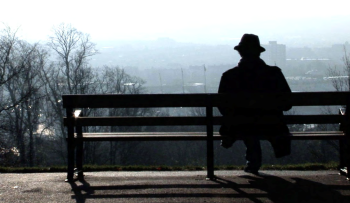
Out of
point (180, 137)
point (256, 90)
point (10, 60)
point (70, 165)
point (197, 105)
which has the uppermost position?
point (10, 60)

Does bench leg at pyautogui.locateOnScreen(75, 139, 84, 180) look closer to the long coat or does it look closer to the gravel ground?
the gravel ground

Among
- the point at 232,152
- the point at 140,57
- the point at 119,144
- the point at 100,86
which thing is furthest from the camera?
the point at 140,57

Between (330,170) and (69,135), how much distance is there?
356 centimetres

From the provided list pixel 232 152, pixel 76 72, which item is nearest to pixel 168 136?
pixel 232 152

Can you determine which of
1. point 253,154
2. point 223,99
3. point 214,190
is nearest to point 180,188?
point 214,190

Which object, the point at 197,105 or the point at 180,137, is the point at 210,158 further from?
the point at 197,105

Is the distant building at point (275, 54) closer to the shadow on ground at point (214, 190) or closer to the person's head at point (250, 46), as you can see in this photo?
the person's head at point (250, 46)

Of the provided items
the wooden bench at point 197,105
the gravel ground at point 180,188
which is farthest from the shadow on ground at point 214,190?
the wooden bench at point 197,105

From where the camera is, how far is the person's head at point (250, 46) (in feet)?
20.2

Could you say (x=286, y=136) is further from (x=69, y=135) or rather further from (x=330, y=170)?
(x=69, y=135)

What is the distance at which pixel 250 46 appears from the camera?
20.2 ft

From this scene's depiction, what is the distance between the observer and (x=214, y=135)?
19.9 ft

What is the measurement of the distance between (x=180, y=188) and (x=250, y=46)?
1.96 metres

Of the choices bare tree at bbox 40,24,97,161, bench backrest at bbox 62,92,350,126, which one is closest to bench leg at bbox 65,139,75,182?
bench backrest at bbox 62,92,350,126
